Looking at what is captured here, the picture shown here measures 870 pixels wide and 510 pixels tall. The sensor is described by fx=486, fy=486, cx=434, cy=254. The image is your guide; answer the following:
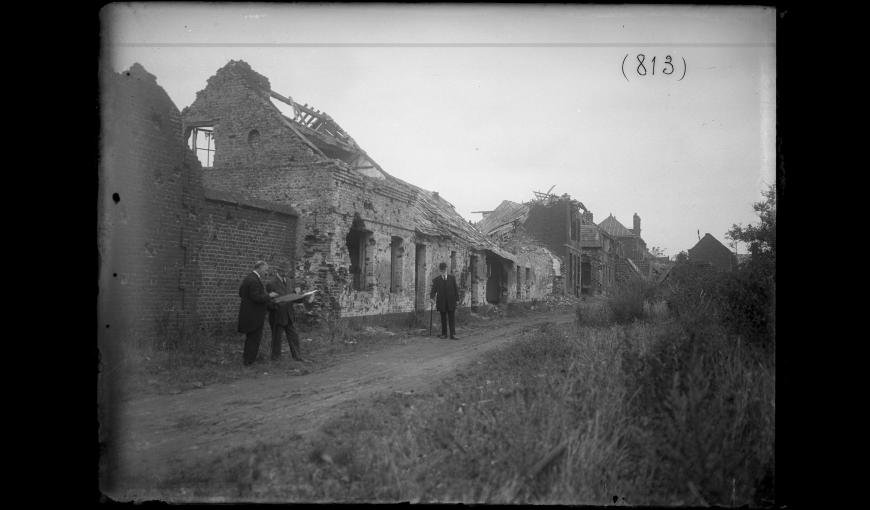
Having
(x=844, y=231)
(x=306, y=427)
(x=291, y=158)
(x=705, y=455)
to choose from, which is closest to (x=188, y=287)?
(x=291, y=158)

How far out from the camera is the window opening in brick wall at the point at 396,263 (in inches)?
631

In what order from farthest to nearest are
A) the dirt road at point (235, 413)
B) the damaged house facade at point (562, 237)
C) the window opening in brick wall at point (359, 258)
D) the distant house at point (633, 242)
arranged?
the distant house at point (633, 242)
the damaged house facade at point (562, 237)
the window opening in brick wall at point (359, 258)
the dirt road at point (235, 413)

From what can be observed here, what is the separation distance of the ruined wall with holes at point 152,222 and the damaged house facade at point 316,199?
0.94 m

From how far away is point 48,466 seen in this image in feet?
12.6

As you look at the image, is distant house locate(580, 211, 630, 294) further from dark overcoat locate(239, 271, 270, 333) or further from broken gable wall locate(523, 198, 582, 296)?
dark overcoat locate(239, 271, 270, 333)

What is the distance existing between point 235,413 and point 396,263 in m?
10.9

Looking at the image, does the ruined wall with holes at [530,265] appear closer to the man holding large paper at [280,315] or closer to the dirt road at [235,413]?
the man holding large paper at [280,315]

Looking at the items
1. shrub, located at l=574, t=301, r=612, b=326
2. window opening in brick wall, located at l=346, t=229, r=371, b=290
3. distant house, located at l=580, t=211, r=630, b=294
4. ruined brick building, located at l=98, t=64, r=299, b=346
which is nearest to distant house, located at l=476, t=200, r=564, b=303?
distant house, located at l=580, t=211, r=630, b=294

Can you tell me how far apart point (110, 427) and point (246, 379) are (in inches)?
104

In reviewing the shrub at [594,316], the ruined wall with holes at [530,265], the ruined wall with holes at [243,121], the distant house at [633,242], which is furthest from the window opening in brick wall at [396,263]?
the distant house at [633,242]

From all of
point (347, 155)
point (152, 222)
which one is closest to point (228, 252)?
point (152, 222)

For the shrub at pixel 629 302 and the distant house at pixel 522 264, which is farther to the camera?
the distant house at pixel 522 264

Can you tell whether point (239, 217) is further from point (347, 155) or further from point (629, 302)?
point (629, 302)

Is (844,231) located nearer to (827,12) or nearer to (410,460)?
(827,12)
